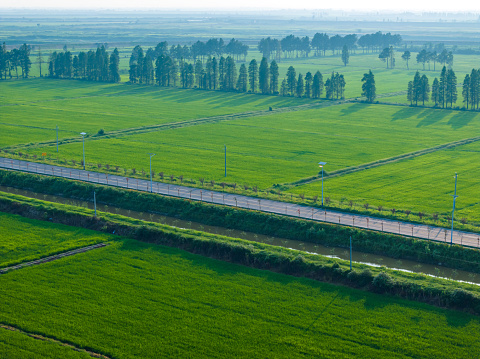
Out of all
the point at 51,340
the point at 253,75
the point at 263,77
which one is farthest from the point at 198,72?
the point at 51,340

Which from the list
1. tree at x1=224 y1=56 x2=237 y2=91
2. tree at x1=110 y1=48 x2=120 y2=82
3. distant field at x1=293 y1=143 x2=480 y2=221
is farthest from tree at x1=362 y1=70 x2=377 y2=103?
tree at x1=110 y1=48 x2=120 y2=82

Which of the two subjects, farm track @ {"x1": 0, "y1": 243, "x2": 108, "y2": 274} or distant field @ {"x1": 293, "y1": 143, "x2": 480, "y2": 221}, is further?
distant field @ {"x1": 293, "y1": 143, "x2": 480, "y2": 221}

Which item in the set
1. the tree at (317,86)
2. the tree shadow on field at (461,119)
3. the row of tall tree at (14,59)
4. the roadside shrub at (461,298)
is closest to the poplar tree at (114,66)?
the row of tall tree at (14,59)

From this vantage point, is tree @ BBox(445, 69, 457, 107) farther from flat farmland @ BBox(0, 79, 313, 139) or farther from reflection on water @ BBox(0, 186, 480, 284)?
reflection on water @ BBox(0, 186, 480, 284)

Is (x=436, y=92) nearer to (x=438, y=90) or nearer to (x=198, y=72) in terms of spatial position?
(x=438, y=90)

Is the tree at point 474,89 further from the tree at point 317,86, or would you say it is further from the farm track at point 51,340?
the farm track at point 51,340

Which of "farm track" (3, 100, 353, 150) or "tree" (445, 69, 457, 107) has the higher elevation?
"tree" (445, 69, 457, 107)

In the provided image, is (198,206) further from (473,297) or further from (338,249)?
(473,297)
